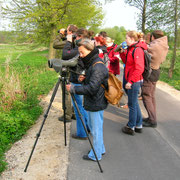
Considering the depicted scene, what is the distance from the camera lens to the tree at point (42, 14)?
11539 mm

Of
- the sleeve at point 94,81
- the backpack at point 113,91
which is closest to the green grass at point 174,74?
the backpack at point 113,91

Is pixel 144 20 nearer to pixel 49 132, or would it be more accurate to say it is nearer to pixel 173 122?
pixel 173 122

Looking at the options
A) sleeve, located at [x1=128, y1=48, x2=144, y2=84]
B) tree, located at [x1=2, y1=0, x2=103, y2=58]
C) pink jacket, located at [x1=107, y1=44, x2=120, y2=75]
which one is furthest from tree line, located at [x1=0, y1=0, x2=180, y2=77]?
sleeve, located at [x1=128, y1=48, x2=144, y2=84]

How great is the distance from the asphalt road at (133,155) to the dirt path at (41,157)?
0.57 ft

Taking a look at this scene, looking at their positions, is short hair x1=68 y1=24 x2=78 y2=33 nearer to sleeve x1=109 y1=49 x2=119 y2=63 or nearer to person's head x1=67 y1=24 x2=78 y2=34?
person's head x1=67 y1=24 x2=78 y2=34

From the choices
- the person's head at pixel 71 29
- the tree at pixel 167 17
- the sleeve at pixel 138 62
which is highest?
the tree at pixel 167 17

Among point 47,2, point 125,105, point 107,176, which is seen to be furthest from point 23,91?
point 47,2

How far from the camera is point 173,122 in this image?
4918 millimetres

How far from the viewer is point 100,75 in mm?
2756

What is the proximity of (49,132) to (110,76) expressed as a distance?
1.97 m

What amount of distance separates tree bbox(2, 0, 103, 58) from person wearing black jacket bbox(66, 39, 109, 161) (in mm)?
9338

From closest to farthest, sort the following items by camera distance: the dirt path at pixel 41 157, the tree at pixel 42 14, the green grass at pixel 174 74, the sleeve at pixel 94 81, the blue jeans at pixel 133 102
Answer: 1. the sleeve at pixel 94 81
2. the dirt path at pixel 41 157
3. the blue jeans at pixel 133 102
4. the green grass at pixel 174 74
5. the tree at pixel 42 14

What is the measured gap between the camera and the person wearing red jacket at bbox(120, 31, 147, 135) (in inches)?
147

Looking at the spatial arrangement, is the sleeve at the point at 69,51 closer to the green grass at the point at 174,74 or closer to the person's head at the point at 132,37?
the person's head at the point at 132,37
